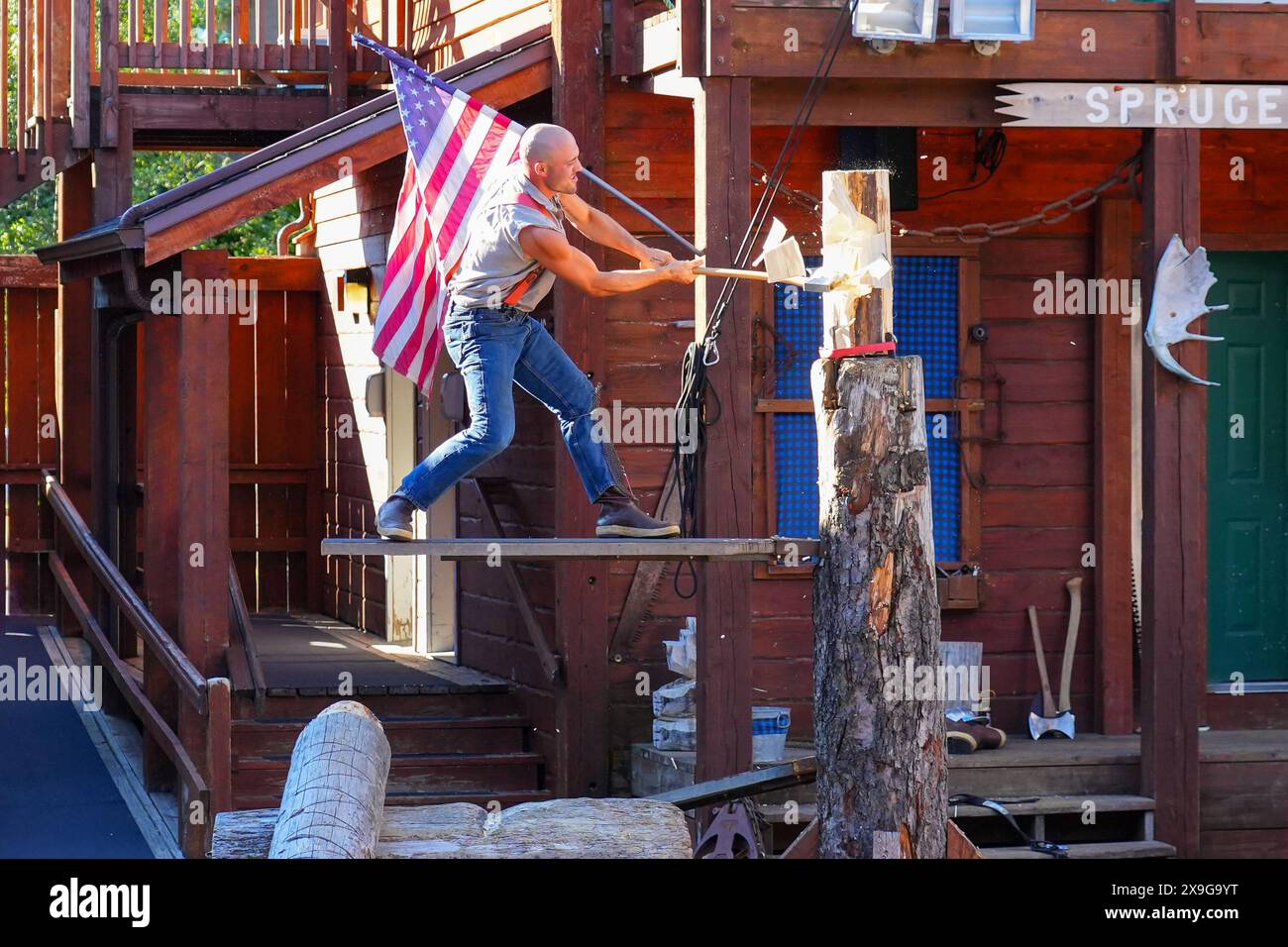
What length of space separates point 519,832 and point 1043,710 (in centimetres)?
463

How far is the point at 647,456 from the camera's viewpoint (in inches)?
422

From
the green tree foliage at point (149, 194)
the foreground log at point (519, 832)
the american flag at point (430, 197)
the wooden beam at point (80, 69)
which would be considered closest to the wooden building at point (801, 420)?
the wooden beam at point (80, 69)

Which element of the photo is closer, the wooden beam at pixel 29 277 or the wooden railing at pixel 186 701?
the wooden railing at pixel 186 701

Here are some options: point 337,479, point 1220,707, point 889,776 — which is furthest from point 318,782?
point 337,479

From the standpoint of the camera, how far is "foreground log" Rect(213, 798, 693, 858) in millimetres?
6828

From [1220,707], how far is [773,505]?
9.00 ft

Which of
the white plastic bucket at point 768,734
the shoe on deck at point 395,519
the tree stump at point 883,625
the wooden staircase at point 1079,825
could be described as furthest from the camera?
the white plastic bucket at point 768,734

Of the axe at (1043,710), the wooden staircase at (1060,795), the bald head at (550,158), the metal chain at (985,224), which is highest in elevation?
the metal chain at (985,224)

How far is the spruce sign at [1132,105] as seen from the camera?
371 inches

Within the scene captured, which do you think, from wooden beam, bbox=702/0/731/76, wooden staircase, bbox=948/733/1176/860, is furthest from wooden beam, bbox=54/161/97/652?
wooden staircase, bbox=948/733/1176/860

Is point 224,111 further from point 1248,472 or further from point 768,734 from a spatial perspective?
point 1248,472

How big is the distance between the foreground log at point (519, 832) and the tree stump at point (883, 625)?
2.13ft

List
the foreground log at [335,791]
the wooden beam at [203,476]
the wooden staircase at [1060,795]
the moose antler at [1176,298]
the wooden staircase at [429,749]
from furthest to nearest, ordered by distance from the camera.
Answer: the wooden staircase at [429,749]
the wooden beam at [203,476]
the wooden staircase at [1060,795]
the moose antler at [1176,298]
the foreground log at [335,791]

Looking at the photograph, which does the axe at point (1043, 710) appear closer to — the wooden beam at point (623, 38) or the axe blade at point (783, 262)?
the wooden beam at point (623, 38)
